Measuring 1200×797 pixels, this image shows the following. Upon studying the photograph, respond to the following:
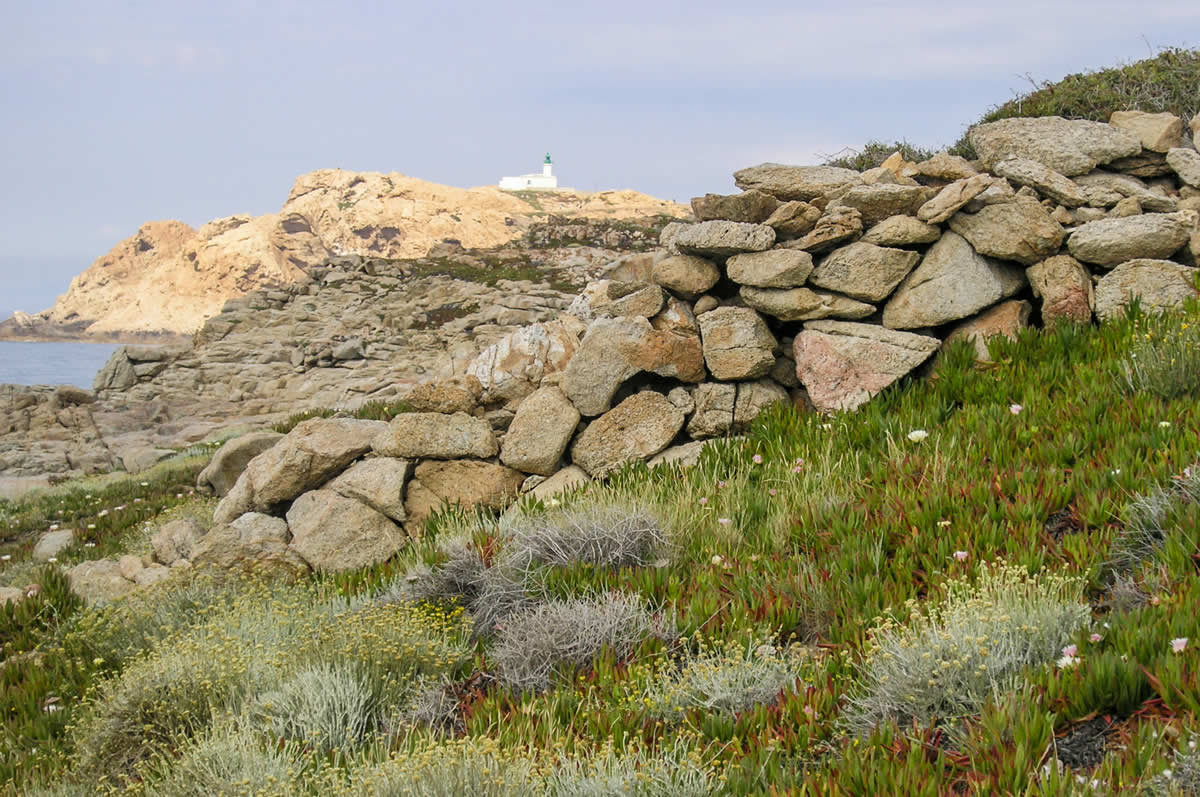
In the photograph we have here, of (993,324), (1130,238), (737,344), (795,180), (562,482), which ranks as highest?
(795,180)

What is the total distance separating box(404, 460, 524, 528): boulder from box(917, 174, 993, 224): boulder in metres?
4.75

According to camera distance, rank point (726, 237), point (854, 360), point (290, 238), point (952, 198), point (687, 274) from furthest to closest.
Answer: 1. point (290, 238)
2. point (687, 274)
3. point (726, 237)
4. point (952, 198)
5. point (854, 360)

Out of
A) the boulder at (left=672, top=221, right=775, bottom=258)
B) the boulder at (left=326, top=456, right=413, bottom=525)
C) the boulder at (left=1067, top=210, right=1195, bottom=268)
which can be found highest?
the boulder at (left=672, top=221, right=775, bottom=258)

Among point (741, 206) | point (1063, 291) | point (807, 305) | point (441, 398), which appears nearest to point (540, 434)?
point (441, 398)

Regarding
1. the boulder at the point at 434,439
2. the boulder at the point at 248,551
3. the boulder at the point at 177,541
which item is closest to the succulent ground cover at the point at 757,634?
the boulder at the point at 248,551

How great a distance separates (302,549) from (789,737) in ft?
17.6

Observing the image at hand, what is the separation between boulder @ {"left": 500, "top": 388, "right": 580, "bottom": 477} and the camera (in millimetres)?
8281

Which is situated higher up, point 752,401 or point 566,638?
point 752,401

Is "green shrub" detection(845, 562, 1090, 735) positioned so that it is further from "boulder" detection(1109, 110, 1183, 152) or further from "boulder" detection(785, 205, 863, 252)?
→ "boulder" detection(1109, 110, 1183, 152)

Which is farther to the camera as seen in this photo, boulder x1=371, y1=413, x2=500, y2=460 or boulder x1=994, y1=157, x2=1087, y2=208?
boulder x1=994, y1=157, x2=1087, y2=208

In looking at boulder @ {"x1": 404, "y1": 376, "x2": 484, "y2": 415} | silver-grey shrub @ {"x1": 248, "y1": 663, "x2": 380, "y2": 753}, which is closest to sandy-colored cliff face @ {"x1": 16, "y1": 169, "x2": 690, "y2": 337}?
boulder @ {"x1": 404, "y1": 376, "x2": 484, "y2": 415}

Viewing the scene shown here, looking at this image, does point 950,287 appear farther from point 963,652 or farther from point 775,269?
point 963,652

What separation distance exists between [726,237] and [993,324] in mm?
2673

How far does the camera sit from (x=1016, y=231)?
26.0 feet
